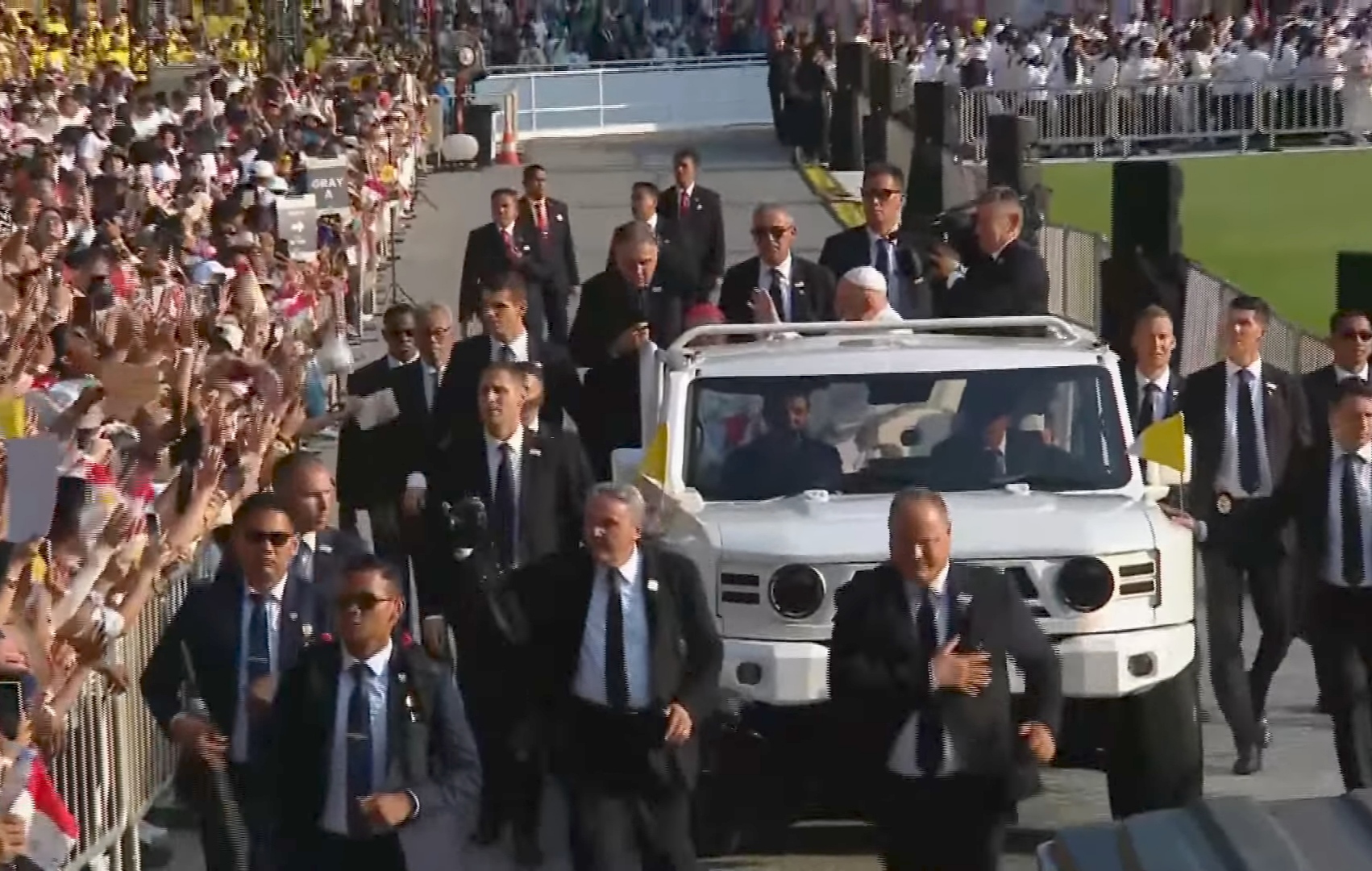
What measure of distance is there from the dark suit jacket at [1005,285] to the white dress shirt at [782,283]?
762 mm

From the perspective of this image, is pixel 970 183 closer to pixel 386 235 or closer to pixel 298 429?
pixel 386 235

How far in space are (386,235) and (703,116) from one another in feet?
75.5

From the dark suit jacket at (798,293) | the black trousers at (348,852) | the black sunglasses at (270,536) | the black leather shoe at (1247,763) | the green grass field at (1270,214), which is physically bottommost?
the black leather shoe at (1247,763)

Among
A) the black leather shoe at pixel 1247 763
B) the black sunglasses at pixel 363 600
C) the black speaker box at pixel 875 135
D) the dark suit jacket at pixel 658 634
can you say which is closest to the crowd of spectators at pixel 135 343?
the black sunglasses at pixel 363 600

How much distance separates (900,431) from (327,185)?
1329cm

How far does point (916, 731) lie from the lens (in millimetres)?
8570

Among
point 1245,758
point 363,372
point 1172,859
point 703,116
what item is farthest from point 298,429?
point 703,116

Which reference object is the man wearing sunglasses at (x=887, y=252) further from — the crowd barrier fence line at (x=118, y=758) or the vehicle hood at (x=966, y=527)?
the crowd barrier fence line at (x=118, y=758)

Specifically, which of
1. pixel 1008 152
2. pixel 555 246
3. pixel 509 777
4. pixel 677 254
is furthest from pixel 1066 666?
pixel 1008 152

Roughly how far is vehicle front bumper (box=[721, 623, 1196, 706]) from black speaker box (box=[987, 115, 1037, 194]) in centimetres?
1591

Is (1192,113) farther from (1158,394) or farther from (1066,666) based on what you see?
(1066,666)

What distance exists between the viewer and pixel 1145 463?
1166cm

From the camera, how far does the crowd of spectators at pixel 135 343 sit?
7676 mm

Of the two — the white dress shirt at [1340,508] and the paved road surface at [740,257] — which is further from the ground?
the white dress shirt at [1340,508]
